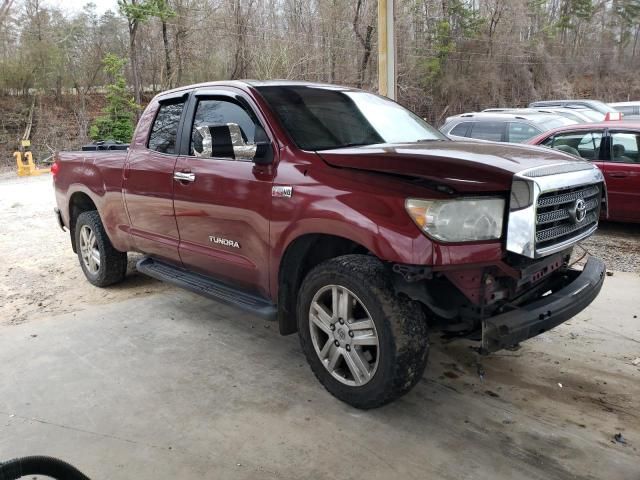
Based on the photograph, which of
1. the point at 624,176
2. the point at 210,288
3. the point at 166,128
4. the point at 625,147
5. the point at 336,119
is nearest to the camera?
the point at 336,119

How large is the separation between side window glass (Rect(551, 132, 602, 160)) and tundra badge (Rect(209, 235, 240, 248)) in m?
5.39

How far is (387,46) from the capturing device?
8.28m

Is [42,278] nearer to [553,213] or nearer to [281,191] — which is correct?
[281,191]

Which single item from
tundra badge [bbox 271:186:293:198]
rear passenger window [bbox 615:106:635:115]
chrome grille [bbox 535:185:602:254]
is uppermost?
rear passenger window [bbox 615:106:635:115]

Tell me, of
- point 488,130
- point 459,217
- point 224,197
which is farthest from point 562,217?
point 488,130

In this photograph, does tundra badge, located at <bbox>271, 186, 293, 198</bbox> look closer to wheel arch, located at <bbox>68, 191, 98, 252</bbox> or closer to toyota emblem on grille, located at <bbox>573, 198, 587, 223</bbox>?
toyota emblem on grille, located at <bbox>573, 198, 587, 223</bbox>

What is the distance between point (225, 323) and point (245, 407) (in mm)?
1415

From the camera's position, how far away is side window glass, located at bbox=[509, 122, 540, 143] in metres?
10.4

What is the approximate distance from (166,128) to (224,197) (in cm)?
119

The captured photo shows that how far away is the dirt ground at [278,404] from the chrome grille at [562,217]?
982 mm

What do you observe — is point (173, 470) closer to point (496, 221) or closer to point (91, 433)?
point (91, 433)

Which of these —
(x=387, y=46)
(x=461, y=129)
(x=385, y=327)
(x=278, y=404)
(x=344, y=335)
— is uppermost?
(x=387, y=46)

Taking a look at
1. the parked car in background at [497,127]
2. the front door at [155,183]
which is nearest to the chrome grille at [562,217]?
the front door at [155,183]

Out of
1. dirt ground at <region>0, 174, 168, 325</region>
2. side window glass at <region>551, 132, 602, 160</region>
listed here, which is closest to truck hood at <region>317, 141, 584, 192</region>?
dirt ground at <region>0, 174, 168, 325</region>
